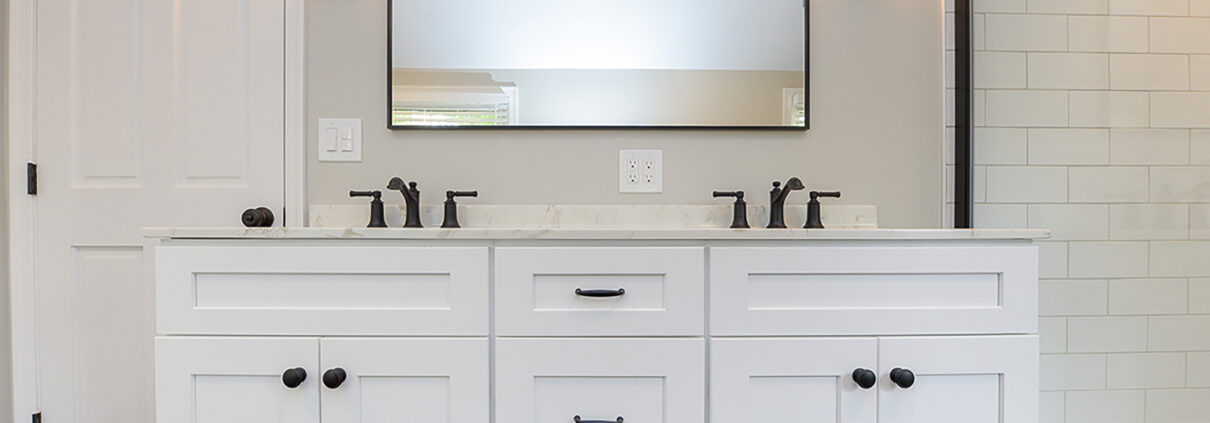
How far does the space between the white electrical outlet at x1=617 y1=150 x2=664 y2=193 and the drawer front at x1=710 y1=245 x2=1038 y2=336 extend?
0.53 m

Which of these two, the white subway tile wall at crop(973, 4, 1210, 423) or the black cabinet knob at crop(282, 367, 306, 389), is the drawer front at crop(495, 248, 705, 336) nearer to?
the black cabinet knob at crop(282, 367, 306, 389)

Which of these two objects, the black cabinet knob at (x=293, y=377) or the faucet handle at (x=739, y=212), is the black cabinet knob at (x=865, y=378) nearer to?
the faucet handle at (x=739, y=212)

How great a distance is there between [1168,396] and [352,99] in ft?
6.77

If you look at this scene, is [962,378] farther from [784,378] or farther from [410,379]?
[410,379]

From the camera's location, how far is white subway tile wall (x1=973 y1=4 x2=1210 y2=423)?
1105 mm

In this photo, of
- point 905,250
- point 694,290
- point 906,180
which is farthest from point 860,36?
point 694,290

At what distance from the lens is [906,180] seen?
155 centimetres

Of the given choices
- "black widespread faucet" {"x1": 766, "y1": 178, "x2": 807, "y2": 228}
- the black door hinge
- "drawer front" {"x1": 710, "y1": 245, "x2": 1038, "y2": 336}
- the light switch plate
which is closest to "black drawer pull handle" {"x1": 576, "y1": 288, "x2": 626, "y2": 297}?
"drawer front" {"x1": 710, "y1": 245, "x2": 1038, "y2": 336}

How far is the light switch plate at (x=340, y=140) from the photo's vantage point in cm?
153

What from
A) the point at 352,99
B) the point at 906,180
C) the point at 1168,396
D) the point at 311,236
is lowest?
the point at 1168,396

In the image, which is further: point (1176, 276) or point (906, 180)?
point (906, 180)

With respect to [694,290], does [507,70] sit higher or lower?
higher

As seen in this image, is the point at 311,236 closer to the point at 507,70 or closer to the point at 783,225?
the point at 507,70

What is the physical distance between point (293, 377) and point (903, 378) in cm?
112
